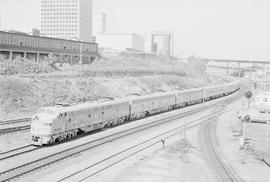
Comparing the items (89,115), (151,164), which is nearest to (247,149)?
(151,164)

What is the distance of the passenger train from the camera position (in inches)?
1111

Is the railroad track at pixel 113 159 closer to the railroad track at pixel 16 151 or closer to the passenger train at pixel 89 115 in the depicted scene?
the passenger train at pixel 89 115

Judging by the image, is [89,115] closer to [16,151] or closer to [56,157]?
Result: [56,157]

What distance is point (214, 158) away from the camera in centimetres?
2853

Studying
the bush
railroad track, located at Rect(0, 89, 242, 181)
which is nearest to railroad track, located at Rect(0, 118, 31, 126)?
railroad track, located at Rect(0, 89, 242, 181)

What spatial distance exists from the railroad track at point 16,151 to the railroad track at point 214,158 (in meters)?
14.8

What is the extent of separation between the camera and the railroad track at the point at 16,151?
25.0m

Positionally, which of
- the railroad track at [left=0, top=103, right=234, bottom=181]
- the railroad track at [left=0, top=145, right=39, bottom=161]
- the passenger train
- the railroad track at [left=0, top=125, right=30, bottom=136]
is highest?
A: the passenger train

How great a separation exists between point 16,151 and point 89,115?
8871 millimetres

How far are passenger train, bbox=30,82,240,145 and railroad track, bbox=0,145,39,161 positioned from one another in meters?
0.61

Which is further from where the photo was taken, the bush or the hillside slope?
the bush

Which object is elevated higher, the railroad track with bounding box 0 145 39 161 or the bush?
the bush

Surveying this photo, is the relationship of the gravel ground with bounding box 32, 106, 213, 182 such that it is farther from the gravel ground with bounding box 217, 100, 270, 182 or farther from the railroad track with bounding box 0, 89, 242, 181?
the gravel ground with bounding box 217, 100, 270, 182

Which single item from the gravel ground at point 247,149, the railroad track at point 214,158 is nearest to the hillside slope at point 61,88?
the railroad track at point 214,158
